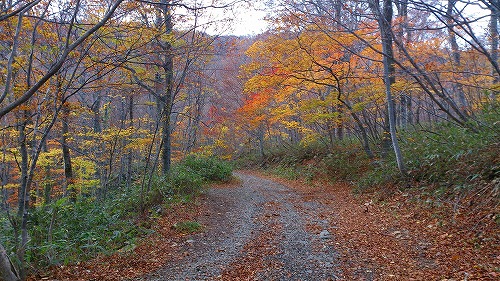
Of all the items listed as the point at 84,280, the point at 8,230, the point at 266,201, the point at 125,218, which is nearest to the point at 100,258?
the point at 84,280

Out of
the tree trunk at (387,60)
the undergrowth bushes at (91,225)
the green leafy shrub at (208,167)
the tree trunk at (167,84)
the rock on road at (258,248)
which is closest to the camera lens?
the rock on road at (258,248)

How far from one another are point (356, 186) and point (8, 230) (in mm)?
9306

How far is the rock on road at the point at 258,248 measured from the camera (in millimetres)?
4238

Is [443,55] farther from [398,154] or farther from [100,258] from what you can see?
[100,258]

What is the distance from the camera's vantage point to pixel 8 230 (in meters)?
7.23

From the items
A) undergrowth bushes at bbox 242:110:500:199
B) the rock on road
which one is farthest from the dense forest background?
the rock on road

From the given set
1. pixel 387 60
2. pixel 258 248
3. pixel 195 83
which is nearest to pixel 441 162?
pixel 387 60

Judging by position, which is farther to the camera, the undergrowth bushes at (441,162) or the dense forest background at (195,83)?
the undergrowth bushes at (441,162)

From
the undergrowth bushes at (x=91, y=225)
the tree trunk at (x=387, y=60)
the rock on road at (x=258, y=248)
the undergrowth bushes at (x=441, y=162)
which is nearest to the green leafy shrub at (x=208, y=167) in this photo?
the undergrowth bushes at (x=91, y=225)

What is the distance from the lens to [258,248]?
207 inches

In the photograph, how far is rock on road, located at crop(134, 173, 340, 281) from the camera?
13.9 ft

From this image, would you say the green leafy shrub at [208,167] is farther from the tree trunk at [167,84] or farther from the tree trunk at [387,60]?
the tree trunk at [387,60]

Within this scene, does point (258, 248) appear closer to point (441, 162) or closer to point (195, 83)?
point (441, 162)

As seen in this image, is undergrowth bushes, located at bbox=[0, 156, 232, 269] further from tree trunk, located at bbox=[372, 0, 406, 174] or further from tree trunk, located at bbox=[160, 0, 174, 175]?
tree trunk, located at bbox=[372, 0, 406, 174]
